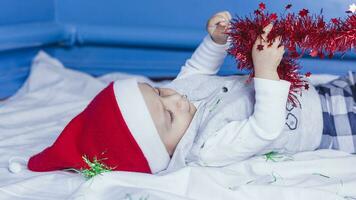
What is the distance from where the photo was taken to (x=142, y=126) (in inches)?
35.6

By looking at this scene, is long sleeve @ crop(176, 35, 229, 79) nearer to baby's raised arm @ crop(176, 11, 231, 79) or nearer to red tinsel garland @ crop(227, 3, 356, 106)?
baby's raised arm @ crop(176, 11, 231, 79)

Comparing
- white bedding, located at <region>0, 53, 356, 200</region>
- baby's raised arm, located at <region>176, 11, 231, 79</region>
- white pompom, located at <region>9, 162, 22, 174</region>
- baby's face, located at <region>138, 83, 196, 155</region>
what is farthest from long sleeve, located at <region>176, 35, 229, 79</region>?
white pompom, located at <region>9, 162, 22, 174</region>

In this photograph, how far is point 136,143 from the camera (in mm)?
904

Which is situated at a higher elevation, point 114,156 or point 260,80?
point 260,80

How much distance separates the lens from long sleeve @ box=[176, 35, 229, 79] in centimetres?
111

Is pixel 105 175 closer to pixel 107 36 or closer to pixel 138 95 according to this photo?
pixel 138 95

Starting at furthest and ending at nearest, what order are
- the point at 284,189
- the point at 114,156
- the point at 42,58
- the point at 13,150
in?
1. the point at 42,58
2. the point at 13,150
3. the point at 114,156
4. the point at 284,189

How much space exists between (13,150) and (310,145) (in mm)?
558

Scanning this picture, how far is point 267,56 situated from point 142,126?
0.78 ft

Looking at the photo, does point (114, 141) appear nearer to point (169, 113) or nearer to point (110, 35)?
point (169, 113)

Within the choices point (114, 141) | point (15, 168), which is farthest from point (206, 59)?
point (15, 168)

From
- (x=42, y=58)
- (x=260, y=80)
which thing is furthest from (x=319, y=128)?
(x=42, y=58)

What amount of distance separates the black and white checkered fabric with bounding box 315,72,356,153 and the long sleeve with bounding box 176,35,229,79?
0.22 metres

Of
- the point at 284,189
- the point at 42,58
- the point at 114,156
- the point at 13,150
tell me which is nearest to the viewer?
the point at 284,189
